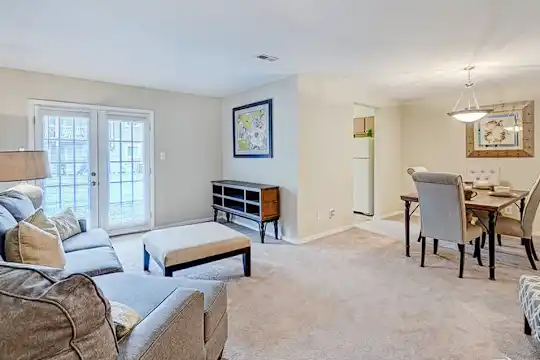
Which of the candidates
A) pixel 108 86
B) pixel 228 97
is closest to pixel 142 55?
pixel 108 86

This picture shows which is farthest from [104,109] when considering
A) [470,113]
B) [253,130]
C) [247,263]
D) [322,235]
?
[470,113]

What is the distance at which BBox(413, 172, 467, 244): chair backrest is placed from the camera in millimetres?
3084

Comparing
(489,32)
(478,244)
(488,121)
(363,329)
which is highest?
(489,32)

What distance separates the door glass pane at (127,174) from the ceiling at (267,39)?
0.74m

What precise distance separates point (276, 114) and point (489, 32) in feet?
8.54

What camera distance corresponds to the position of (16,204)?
254cm

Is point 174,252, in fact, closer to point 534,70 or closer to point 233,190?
point 233,190

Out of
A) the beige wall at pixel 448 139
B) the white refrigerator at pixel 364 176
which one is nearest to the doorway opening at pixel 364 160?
the white refrigerator at pixel 364 176

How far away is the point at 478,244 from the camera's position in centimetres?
350

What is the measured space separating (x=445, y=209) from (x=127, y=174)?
4.30 m

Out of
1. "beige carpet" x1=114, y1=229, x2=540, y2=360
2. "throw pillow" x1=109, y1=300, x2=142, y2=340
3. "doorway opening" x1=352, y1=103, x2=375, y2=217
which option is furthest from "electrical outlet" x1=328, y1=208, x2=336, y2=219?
"throw pillow" x1=109, y1=300, x2=142, y2=340

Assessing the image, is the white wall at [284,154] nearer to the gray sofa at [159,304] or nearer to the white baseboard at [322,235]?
the white baseboard at [322,235]

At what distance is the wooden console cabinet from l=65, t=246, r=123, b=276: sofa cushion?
2.19 m

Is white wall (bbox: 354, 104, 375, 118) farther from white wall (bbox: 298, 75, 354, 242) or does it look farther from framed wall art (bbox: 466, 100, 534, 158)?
framed wall art (bbox: 466, 100, 534, 158)
